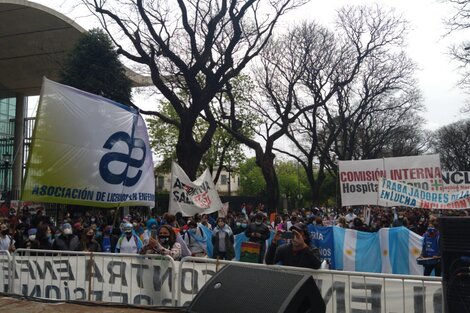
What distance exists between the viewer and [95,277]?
8.19 m

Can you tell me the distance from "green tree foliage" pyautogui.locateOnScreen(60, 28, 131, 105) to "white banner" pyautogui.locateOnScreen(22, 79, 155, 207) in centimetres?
1716

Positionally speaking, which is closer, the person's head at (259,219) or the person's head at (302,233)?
the person's head at (302,233)

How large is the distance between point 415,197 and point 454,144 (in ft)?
179

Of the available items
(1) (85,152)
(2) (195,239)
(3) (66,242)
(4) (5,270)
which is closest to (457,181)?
(2) (195,239)

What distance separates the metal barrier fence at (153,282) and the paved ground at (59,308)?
0.14 metres

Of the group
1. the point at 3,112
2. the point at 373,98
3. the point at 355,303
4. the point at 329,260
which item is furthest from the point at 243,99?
the point at 355,303

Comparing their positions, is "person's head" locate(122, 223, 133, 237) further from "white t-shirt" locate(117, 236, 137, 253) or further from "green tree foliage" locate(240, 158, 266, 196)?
"green tree foliage" locate(240, 158, 266, 196)

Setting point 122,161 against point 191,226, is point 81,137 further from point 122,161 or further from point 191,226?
point 191,226

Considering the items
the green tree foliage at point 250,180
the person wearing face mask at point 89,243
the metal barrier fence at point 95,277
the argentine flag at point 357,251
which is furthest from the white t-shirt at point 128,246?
the green tree foliage at point 250,180

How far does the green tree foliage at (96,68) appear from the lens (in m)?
25.6

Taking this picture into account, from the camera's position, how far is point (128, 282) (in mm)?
7898

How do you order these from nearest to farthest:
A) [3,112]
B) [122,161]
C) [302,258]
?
[302,258] < [122,161] < [3,112]

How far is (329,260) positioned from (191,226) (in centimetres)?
348

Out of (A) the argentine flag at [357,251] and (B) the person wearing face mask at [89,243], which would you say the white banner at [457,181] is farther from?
(B) the person wearing face mask at [89,243]
